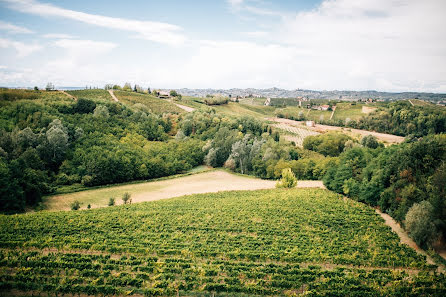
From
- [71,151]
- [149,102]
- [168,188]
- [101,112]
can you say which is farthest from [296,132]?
[71,151]

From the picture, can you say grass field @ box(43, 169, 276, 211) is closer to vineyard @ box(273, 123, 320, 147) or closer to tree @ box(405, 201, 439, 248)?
tree @ box(405, 201, 439, 248)

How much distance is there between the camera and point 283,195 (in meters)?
52.2

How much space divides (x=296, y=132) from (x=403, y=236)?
7843 centimetres

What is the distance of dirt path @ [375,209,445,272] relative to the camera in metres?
31.5

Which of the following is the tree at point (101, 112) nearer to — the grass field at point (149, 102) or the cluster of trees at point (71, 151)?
the cluster of trees at point (71, 151)

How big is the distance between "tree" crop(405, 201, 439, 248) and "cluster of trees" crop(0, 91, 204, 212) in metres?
52.0

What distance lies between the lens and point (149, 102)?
412ft

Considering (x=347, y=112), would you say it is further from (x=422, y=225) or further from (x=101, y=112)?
(x=422, y=225)

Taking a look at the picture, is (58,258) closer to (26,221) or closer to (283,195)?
(26,221)

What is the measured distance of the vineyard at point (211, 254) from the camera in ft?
77.7

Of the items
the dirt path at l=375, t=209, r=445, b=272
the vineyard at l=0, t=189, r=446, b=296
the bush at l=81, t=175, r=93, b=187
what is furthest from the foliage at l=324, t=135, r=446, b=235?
the bush at l=81, t=175, r=93, b=187

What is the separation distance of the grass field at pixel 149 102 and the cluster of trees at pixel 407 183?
82487mm

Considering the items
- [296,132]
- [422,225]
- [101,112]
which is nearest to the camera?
[422,225]

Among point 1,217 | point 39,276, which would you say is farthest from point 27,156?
point 39,276
